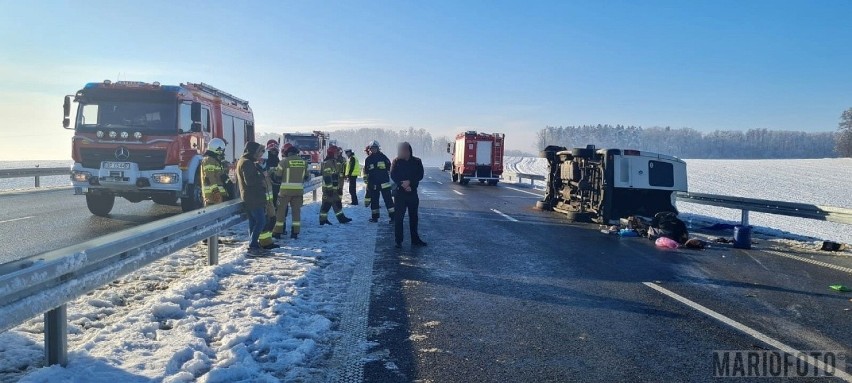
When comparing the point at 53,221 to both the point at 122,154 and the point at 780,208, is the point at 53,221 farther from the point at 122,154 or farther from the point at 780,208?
the point at 780,208

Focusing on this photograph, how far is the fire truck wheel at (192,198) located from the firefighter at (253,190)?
391 cm

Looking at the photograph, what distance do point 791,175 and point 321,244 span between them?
5578 centimetres

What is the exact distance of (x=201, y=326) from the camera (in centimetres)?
477

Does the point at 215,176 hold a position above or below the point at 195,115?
below

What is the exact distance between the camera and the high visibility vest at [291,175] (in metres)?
9.83

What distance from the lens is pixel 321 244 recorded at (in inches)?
365

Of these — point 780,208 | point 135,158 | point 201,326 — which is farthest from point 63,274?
point 780,208

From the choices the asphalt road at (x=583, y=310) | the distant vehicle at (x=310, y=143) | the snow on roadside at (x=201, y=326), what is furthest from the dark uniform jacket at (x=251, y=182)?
the distant vehicle at (x=310, y=143)

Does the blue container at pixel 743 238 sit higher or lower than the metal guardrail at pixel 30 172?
lower

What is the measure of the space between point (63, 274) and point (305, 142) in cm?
2787

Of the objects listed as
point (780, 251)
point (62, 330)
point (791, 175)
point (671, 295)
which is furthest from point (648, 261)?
point (791, 175)

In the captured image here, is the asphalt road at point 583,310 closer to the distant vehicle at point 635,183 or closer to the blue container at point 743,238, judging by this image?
the blue container at point 743,238

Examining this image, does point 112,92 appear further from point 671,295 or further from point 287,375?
point 671,295

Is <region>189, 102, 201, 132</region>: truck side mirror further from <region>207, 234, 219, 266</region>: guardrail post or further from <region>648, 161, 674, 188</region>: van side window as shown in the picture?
<region>648, 161, 674, 188</region>: van side window
